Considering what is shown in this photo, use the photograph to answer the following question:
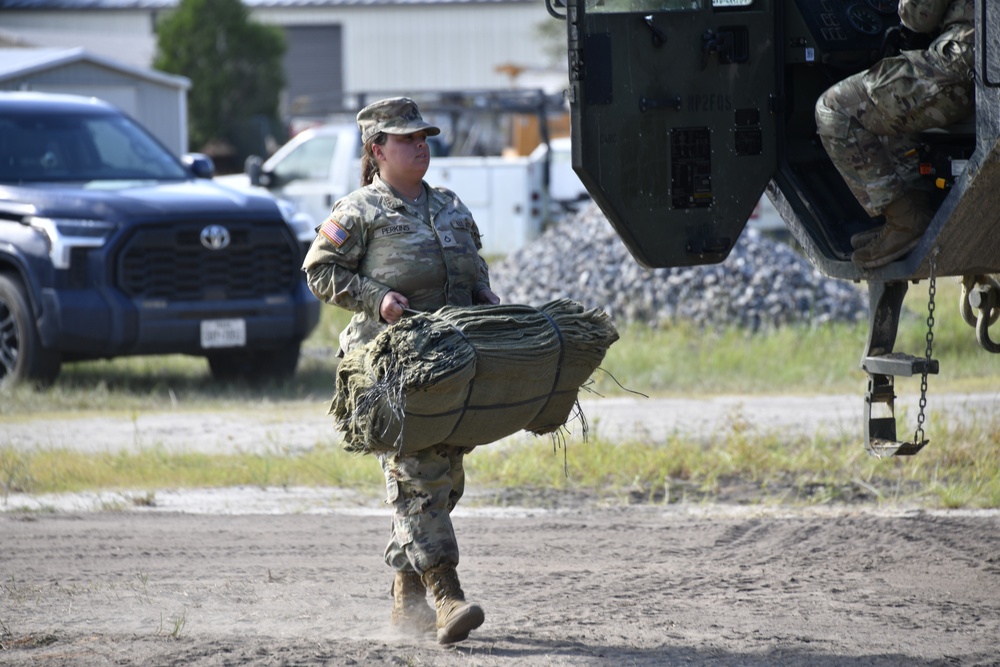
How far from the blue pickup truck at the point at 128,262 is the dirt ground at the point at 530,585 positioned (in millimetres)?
2743

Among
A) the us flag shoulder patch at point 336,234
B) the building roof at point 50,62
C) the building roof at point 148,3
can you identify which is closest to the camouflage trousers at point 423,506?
the us flag shoulder patch at point 336,234

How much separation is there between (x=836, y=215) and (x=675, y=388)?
4.78 meters

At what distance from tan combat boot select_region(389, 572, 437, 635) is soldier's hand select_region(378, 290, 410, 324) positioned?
0.98 m

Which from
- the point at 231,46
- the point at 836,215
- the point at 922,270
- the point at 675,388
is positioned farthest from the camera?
the point at 231,46

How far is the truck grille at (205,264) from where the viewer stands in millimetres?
10281

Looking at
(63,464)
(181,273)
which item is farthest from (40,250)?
(63,464)

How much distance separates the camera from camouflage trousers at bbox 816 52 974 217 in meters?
5.38

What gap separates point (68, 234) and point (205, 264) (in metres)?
1.02

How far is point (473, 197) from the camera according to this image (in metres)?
18.5

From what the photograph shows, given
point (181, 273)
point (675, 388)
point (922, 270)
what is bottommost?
point (675, 388)

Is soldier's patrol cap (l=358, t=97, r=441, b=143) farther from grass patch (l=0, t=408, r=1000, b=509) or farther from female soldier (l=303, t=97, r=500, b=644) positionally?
grass patch (l=0, t=408, r=1000, b=509)

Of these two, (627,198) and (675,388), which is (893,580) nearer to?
(627,198)

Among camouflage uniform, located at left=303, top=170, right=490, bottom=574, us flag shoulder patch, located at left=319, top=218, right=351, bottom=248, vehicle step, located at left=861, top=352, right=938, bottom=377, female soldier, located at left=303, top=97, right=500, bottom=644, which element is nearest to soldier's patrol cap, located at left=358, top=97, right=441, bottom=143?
female soldier, located at left=303, top=97, right=500, bottom=644

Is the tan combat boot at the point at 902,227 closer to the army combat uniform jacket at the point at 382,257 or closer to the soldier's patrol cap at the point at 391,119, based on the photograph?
the army combat uniform jacket at the point at 382,257
